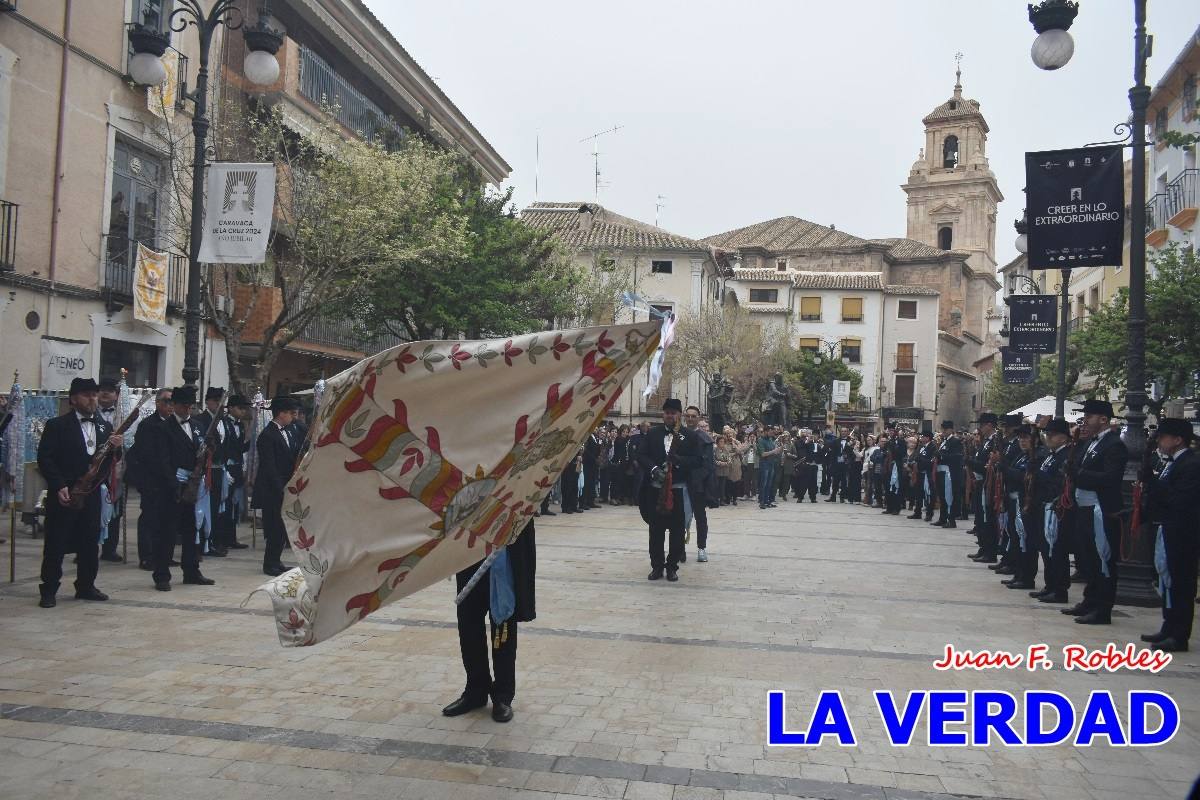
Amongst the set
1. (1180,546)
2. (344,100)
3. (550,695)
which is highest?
(344,100)

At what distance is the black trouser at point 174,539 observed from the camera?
9430mm

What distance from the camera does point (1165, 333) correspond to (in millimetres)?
17109

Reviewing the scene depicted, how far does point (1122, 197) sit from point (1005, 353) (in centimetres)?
1256

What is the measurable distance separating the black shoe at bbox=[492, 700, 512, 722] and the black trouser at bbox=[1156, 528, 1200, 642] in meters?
5.71

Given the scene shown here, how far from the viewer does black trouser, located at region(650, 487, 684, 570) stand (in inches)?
443

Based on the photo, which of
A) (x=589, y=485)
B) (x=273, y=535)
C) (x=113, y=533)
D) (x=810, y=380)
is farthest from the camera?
(x=810, y=380)

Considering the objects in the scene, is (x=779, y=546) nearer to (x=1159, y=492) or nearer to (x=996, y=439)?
(x=996, y=439)

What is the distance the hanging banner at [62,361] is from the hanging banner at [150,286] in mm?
1194

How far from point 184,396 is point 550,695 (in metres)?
5.82

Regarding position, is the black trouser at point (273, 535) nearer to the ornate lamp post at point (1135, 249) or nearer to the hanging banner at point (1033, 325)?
the ornate lamp post at point (1135, 249)

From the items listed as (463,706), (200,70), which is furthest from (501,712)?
(200,70)

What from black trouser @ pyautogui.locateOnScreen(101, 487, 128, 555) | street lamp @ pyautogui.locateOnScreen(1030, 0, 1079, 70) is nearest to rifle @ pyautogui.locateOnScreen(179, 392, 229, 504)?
black trouser @ pyautogui.locateOnScreen(101, 487, 128, 555)

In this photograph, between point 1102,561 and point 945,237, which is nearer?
point 1102,561

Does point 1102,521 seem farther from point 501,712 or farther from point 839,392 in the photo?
point 839,392
